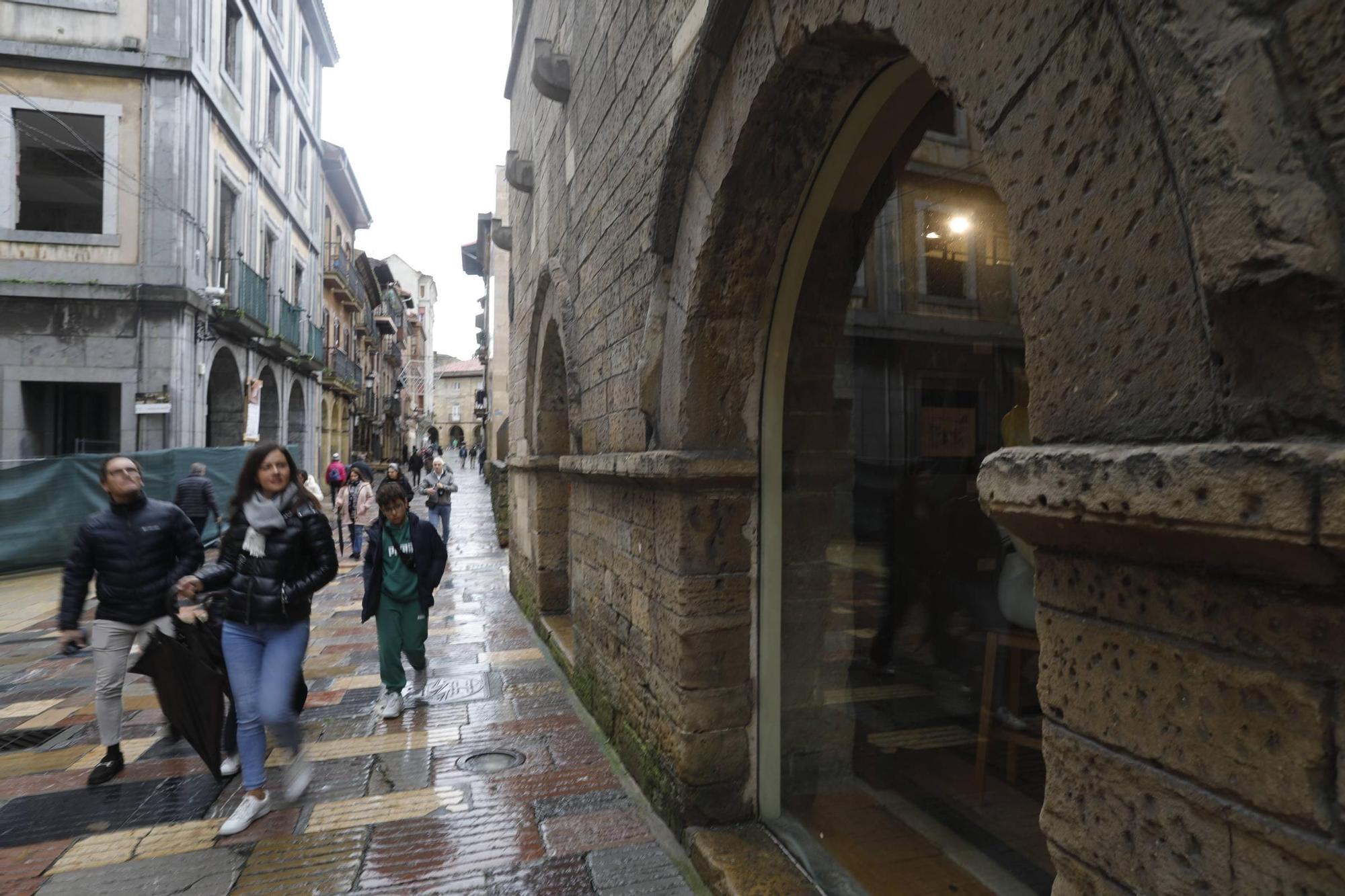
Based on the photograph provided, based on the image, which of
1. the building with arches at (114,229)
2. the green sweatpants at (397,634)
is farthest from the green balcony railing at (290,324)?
the green sweatpants at (397,634)

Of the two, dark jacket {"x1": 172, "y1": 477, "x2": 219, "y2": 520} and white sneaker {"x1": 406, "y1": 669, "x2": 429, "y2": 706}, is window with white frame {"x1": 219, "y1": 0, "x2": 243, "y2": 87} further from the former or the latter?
white sneaker {"x1": 406, "y1": 669, "x2": 429, "y2": 706}

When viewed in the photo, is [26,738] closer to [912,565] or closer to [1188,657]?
[912,565]

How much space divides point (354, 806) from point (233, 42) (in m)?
17.7

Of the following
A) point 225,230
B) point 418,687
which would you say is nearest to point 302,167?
point 225,230

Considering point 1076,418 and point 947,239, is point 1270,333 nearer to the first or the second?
point 1076,418

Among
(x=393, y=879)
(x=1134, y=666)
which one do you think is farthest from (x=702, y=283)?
(x=393, y=879)

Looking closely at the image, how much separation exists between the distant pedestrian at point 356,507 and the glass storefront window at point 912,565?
8854 millimetres

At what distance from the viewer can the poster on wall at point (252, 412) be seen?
53.9 ft

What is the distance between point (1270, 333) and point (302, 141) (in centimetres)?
2640

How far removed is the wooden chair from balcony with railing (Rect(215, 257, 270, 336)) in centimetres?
1528

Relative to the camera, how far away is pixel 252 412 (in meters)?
16.9

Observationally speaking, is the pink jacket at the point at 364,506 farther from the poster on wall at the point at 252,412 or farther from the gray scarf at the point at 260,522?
the gray scarf at the point at 260,522

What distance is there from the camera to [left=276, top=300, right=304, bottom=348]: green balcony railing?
1925 centimetres

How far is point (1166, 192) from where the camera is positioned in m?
1.18
